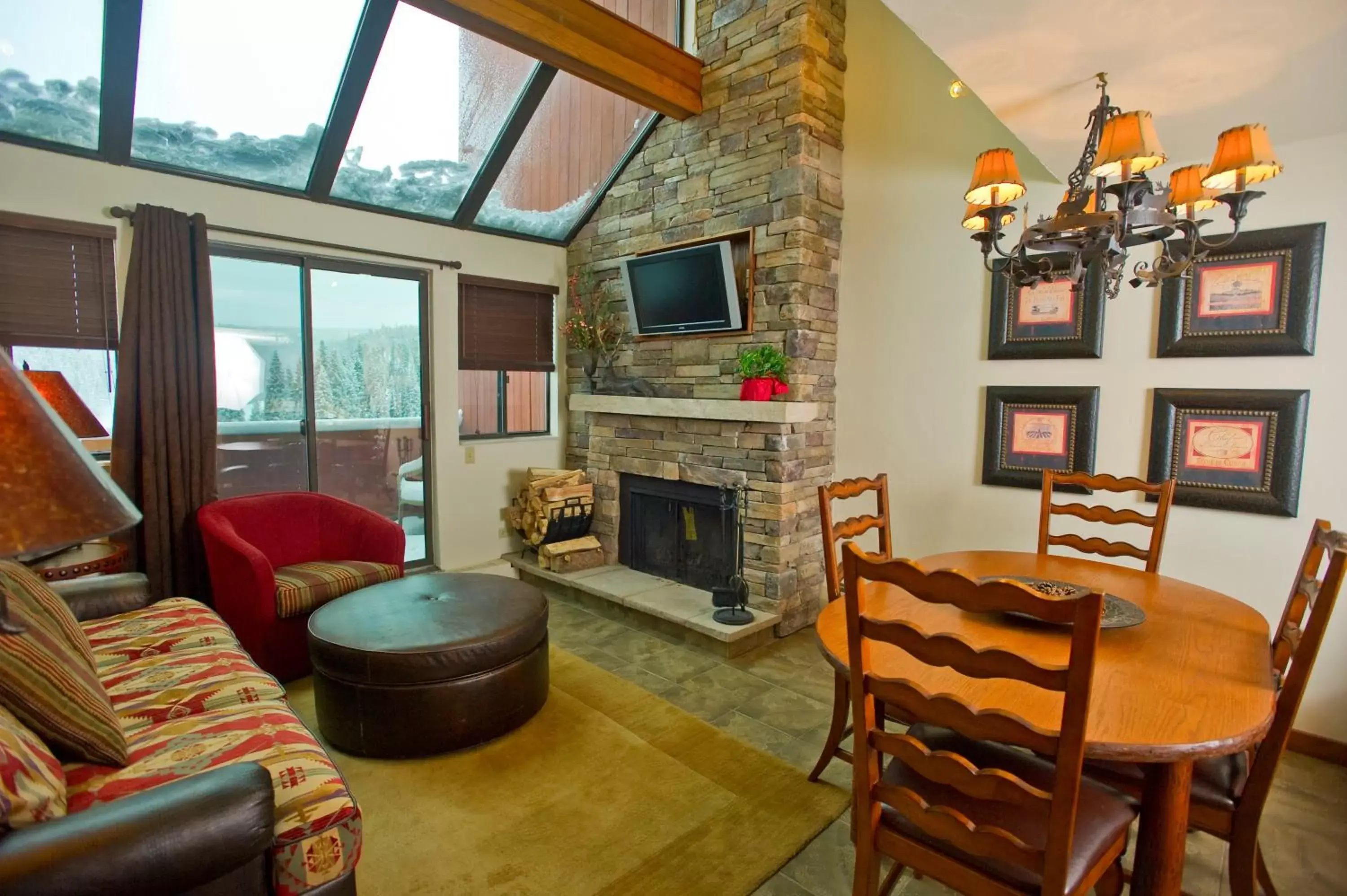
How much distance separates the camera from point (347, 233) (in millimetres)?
3975

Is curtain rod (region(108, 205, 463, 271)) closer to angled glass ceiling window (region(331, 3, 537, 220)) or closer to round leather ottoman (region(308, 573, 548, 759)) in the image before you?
angled glass ceiling window (region(331, 3, 537, 220))

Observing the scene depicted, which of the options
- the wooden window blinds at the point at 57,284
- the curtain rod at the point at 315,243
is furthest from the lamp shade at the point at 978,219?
the wooden window blinds at the point at 57,284

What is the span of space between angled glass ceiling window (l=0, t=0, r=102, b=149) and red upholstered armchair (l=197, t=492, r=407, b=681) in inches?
74.0

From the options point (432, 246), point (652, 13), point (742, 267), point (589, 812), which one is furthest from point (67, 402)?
point (652, 13)

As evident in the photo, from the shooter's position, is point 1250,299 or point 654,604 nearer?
point 1250,299

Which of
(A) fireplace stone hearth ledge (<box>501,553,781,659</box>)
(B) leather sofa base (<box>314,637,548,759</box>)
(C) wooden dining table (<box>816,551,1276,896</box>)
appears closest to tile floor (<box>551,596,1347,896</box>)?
(A) fireplace stone hearth ledge (<box>501,553,781,659</box>)

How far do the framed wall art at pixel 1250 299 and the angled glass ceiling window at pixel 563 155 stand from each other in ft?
10.7

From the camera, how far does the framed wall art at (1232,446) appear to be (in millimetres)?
2504

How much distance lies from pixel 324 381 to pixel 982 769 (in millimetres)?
3993

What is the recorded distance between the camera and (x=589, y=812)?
2.18 meters

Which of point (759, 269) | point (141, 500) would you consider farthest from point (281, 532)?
point (759, 269)

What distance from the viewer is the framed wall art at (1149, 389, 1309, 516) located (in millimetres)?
2504

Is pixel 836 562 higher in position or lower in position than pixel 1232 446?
lower

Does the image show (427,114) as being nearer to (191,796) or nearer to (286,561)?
(286,561)
